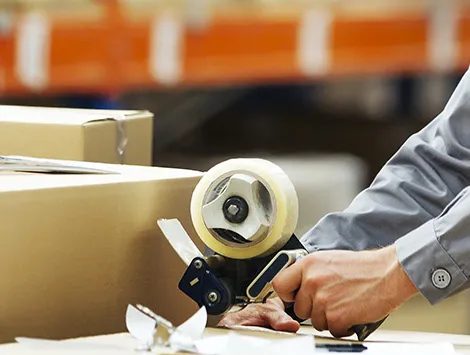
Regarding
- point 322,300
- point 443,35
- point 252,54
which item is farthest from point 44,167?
point 443,35

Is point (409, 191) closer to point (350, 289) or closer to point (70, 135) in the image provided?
point (350, 289)

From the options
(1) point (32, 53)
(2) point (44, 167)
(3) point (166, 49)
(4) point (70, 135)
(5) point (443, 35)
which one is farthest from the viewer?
(5) point (443, 35)

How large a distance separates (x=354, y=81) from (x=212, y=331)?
4.68 m

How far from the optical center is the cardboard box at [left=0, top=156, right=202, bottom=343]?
131 centimetres

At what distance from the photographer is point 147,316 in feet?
4.32

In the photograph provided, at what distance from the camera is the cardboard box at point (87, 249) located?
1.31m

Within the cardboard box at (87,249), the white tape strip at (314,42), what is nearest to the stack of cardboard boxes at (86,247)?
the cardboard box at (87,249)

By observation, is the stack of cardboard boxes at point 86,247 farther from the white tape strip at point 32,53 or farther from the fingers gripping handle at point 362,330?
the white tape strip at point 32,53

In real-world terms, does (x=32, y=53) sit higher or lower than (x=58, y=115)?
lower

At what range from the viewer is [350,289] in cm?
147

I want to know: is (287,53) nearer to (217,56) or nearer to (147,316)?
(217,56)

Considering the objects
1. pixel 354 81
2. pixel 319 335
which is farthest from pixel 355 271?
pixel 354 81

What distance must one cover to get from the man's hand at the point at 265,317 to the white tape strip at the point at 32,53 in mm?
1610

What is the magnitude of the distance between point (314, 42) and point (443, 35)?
1.43 feet
